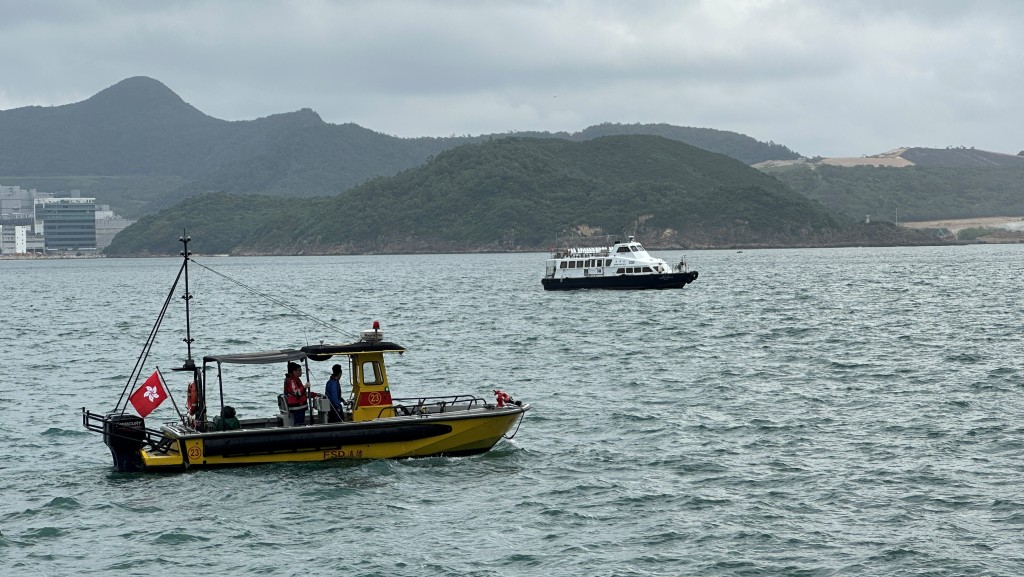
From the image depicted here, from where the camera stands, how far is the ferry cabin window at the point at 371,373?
28734mm

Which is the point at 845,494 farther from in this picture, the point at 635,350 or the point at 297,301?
the point at 297,301

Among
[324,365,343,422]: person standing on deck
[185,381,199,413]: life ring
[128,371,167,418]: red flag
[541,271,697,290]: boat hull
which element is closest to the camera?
[128,371,167,418]: red flag

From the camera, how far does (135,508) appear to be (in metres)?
25.3

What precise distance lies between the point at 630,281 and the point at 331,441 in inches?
3224

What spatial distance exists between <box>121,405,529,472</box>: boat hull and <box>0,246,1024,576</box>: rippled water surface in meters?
0.36

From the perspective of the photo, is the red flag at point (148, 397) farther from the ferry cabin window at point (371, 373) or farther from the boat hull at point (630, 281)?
the boat hull at point (630, 281)

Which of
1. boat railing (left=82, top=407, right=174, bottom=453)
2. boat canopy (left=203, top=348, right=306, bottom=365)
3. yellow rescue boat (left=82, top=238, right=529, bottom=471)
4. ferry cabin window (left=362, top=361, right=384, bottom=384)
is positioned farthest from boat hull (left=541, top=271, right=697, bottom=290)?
boat railing (left=82, top=407, right=174, bottom=453)

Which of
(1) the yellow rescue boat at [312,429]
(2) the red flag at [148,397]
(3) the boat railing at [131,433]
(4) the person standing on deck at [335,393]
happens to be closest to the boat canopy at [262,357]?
(1) the yellow rescue boat at [312,429]

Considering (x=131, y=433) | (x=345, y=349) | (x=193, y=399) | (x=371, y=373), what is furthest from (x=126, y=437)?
(x=371, y=373)

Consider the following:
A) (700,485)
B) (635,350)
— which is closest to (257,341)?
(635,350)

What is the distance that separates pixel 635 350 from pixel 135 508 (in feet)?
112

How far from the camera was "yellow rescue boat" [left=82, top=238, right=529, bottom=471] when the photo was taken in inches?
1091

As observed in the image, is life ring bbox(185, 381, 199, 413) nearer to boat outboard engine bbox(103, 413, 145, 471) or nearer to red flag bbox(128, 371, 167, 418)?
red flag bbox(128, 371, 167, 418)

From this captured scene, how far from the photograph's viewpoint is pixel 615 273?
4309 inches
